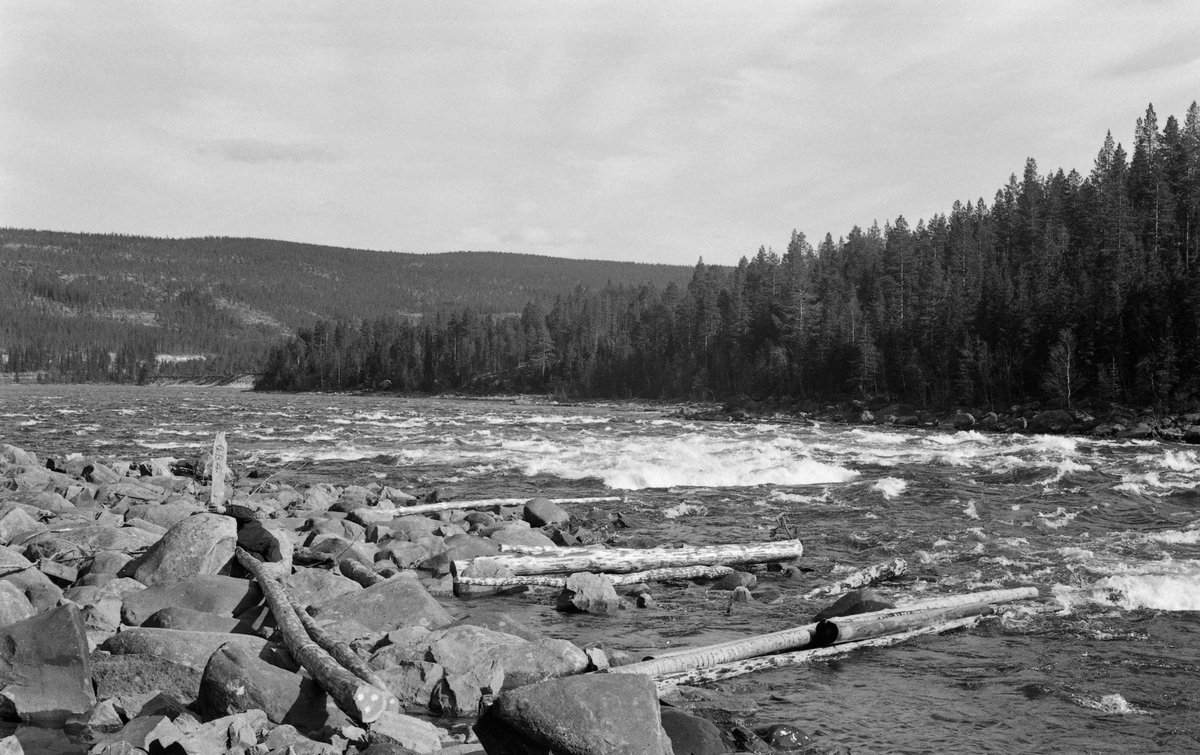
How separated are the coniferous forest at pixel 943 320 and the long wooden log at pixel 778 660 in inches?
2061

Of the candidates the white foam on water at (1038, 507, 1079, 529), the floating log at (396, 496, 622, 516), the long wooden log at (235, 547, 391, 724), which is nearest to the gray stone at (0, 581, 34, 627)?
the long wooden log at (235, 547, 391, 724)

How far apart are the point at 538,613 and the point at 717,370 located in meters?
90.3

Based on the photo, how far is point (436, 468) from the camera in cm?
2555

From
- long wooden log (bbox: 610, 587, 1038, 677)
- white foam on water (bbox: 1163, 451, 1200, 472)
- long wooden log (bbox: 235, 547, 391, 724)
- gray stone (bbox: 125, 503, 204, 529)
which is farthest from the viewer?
white foam on water (bbox: 1163, 451, 1200, 472)

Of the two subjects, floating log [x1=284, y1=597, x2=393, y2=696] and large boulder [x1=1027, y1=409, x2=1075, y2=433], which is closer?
floating log [x1=284, y1=597, x2=393, y2=696]

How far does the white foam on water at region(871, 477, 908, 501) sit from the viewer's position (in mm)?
19859

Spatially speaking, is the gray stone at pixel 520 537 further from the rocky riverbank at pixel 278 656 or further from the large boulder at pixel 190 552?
the large boulder at pixel 190 552

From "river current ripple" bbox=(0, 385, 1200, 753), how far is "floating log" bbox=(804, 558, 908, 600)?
0.78 ft

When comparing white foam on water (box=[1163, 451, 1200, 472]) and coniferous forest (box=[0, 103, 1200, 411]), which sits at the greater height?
coniferous forest (box=[0, 103, 1200, 411])

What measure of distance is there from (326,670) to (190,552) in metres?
3.90

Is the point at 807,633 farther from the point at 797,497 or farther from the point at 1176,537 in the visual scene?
the point at 797,497

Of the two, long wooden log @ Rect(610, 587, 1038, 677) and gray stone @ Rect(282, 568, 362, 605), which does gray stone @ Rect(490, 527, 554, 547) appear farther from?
long wooden log @ Rect(610, 587, 1038, 677)

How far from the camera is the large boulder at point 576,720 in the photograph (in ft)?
16.7

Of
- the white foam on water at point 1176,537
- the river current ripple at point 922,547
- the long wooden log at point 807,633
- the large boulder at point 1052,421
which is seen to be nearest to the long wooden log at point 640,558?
the river current ripple at point 922,547
